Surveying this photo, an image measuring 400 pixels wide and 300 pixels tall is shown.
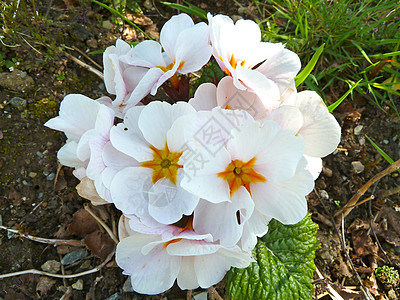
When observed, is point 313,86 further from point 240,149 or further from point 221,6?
point 240,149

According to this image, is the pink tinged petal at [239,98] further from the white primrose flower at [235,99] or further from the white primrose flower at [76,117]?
the white primrose flower at [76,117]

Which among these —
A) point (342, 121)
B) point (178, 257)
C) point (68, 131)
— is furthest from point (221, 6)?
point (178, 257)

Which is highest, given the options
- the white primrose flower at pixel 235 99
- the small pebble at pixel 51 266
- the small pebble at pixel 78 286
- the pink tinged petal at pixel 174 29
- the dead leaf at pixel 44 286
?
the pink tinged petal at pixel 174 29

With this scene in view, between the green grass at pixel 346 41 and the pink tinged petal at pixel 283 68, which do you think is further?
the green grass at pixel 346 41

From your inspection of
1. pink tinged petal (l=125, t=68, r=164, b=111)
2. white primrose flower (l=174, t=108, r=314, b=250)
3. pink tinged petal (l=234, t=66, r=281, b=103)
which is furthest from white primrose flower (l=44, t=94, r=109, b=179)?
pink tinged petal (l=234, t=66, r=281, b=103)

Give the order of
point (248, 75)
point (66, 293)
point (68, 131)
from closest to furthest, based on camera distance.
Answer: point (248, 75) → point (68, 131) → point (66, 293)

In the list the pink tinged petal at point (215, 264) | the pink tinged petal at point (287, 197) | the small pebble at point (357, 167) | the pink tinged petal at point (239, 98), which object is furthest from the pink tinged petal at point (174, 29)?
the small pebble at point (357, 167)

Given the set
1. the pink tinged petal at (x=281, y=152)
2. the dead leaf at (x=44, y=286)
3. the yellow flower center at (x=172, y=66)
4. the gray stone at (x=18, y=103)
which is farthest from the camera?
the gray stone at (x=18, y=103)
